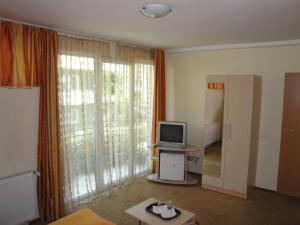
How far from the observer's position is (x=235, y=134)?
4.16 m

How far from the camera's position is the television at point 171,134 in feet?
15.2

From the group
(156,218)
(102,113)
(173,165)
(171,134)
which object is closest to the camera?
(156,218)

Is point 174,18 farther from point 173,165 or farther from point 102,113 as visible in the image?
point 173,165

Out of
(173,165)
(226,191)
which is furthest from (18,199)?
(226,191)

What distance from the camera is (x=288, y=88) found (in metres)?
4.07

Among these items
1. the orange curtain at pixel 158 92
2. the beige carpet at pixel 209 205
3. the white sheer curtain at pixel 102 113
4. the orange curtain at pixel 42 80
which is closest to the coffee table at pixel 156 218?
the beige carpet at pixel 209 205

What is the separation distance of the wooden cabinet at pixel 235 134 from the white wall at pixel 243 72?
18 cm

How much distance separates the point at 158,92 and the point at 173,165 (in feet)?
4.89

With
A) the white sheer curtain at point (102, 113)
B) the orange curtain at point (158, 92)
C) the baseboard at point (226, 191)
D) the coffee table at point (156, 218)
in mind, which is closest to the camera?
the coffee table at point (156, 218)

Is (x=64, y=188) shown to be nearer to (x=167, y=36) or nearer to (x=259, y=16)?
(x=167, y=36)

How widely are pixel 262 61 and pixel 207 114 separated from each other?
49.8 inches

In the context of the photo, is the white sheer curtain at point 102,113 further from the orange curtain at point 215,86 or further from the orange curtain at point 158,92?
the orange curtain at point 215,86

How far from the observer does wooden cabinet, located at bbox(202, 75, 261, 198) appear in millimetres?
4020

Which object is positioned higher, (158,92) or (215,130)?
(158,92)
